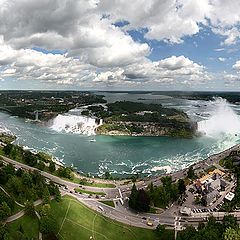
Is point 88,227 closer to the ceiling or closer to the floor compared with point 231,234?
closer to the floor

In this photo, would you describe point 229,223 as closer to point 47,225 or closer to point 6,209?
point 47,225

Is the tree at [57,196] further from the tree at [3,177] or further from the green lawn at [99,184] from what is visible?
the green lawn at [99,184]

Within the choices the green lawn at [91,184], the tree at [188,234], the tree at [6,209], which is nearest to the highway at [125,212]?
the green lawn at [91,184]

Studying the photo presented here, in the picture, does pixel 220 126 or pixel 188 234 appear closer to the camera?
pixel 188 234

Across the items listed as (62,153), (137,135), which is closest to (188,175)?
(62,153)

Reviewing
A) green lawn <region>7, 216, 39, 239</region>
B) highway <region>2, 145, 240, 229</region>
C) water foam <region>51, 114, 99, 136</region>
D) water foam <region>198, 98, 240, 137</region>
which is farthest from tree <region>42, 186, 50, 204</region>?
water foam <region>198, 98, 240, 137</region>

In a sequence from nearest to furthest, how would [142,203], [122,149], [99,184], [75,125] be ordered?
1. [142,203]
2. [99,184]
3. [122,149]
4. [75,125]

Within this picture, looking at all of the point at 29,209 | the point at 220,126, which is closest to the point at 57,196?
the point at 29,209
